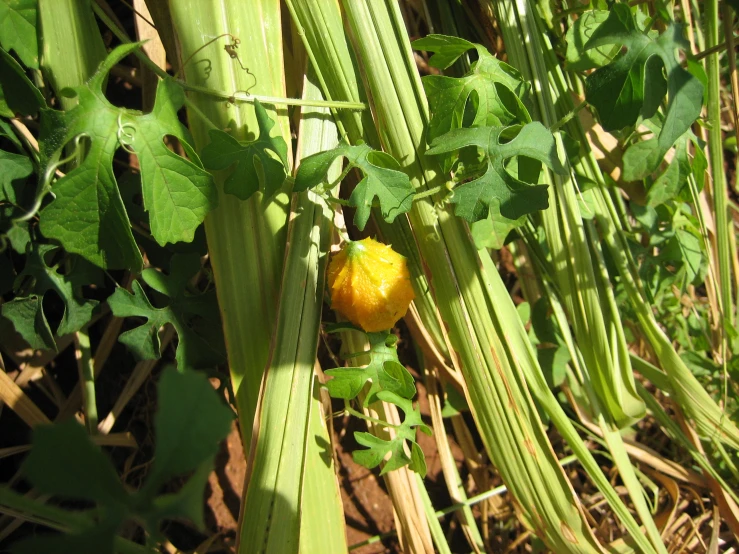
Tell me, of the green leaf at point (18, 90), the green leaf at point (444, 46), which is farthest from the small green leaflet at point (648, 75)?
the green leaf at point (18, 90)

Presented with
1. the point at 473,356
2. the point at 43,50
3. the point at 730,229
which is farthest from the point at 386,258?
the point at 730,229

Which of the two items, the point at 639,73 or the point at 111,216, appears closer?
the point at 111,216

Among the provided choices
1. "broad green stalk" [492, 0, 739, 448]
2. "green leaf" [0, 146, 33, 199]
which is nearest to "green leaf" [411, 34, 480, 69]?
→ "broad green stalk" [492, 0, 739, 448]

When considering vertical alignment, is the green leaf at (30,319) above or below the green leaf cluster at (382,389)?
above

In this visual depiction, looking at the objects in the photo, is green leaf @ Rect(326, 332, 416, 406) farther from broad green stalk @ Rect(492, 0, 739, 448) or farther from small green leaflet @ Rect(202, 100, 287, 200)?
broad green stalk @ Rect(492, 0, 739, 448)

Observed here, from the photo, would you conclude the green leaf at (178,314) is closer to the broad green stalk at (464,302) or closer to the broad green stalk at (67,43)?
the broad green stalk at (67,43)

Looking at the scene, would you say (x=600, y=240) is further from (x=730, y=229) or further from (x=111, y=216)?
(x=111, y=216)

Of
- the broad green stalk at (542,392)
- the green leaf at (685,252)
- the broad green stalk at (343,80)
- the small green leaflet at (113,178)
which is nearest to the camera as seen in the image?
the small green leaflet at (113,178)

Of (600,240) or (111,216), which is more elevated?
(111,216)
